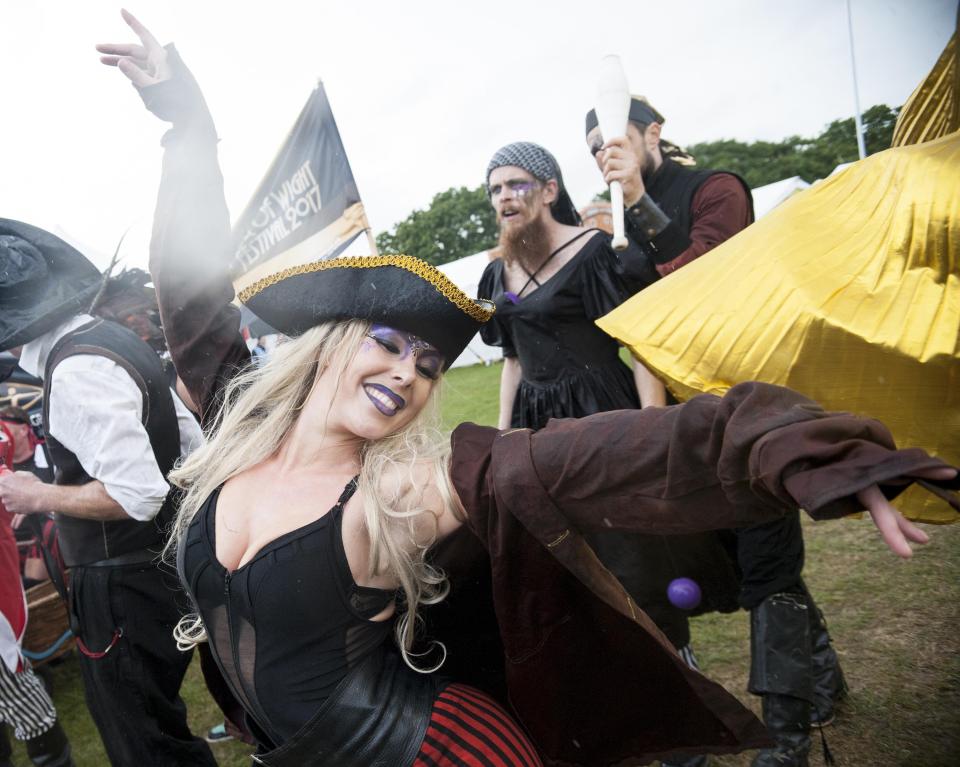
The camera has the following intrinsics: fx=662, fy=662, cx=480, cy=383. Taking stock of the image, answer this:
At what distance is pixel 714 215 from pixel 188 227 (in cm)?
162

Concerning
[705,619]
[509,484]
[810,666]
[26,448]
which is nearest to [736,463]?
[509,484]

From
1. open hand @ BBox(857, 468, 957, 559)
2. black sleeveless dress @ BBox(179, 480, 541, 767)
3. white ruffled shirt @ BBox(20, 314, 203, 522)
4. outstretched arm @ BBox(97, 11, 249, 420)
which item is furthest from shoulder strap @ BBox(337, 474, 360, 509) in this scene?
white ruffled shirt @ BBox(20, 314, 203, 522)

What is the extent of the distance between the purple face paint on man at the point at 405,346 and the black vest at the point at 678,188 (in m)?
1.07

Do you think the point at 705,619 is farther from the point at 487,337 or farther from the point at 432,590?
the point at 432,590

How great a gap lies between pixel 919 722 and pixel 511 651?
1785 mm

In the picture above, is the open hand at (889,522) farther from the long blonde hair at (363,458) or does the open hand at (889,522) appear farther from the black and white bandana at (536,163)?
the black and white bandana at (536,163)

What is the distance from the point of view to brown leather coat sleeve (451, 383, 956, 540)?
0.84 m

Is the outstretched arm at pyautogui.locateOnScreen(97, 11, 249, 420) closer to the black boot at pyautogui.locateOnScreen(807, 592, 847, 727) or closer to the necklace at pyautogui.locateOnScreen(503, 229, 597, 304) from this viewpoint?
the necklace at pyautogui.locateOnScreen(503, 229, 597, 304)

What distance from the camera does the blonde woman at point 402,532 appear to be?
1217 millimetres

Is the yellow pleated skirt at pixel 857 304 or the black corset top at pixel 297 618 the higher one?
the yellow pleated skirt at pixel 857 304

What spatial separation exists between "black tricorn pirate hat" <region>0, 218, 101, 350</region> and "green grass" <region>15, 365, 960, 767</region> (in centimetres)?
143

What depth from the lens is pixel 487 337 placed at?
9.12ft

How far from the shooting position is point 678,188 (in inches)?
92.1

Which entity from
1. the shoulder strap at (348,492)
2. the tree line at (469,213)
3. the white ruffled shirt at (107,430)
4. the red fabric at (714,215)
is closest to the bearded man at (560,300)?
the red fabric at (714,215)
